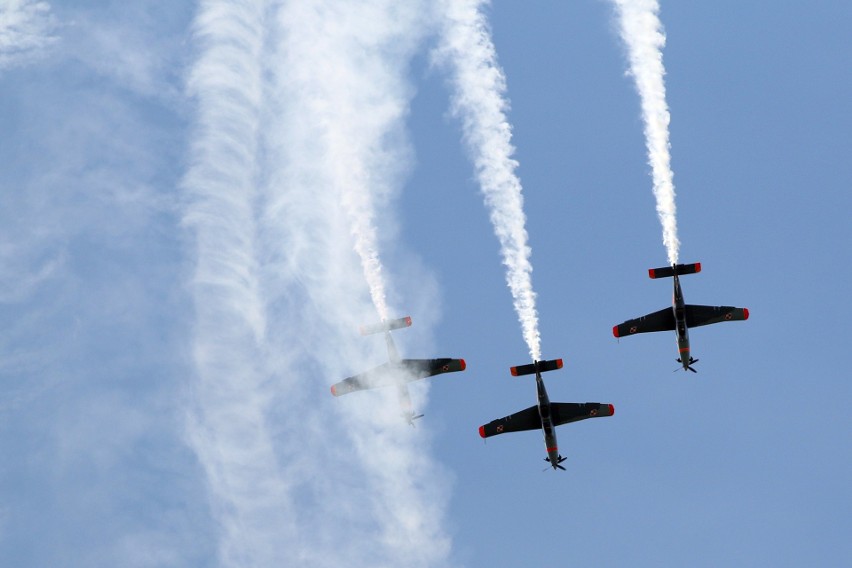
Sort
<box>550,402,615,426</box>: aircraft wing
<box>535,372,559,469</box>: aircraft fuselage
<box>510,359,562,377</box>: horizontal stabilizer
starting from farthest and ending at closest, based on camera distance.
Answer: <box>550,402,615,426</box>: aircraft wing, <box>535,372,559,469</box>: aircraft fuselage, <box>510,359,562,377</box>: horizontal stabilizer

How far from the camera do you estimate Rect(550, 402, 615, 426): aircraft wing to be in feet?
205

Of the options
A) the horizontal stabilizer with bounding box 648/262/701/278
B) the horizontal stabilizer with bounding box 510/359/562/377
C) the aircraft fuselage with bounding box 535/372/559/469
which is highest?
the horizontal stabilizer with bounding box 648/262/701/278

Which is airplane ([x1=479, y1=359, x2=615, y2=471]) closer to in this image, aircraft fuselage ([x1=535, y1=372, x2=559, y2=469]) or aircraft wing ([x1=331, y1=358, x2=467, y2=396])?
aircraft fuselage ([x1=535, y1=372, x2=559, y2=469])

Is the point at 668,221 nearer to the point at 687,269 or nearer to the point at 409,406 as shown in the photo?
the point at 687,269

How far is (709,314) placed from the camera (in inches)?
2483

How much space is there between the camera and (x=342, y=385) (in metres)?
67.2

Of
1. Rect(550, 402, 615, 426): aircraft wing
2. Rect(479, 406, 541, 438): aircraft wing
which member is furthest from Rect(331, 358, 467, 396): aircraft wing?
Rect(550, 402, 615, 426): aircraft wing

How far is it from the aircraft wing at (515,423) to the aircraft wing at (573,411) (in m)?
1.10

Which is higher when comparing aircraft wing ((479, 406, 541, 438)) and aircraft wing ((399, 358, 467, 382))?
aircraft wing ((399, 358, 467, 382))

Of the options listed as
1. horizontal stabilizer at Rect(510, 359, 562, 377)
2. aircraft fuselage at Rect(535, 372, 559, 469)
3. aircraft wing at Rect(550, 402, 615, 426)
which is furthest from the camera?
aircraft wing at Rect(550, 402, 615, 426)

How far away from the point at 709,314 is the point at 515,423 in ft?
39.1

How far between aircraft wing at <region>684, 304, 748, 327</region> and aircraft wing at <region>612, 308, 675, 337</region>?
104 cm

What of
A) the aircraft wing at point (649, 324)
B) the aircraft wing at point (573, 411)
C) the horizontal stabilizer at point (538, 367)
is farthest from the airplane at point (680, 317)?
the horizontal stabilizer at point (538, 367)

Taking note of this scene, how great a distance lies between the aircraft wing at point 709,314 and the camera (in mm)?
62875
